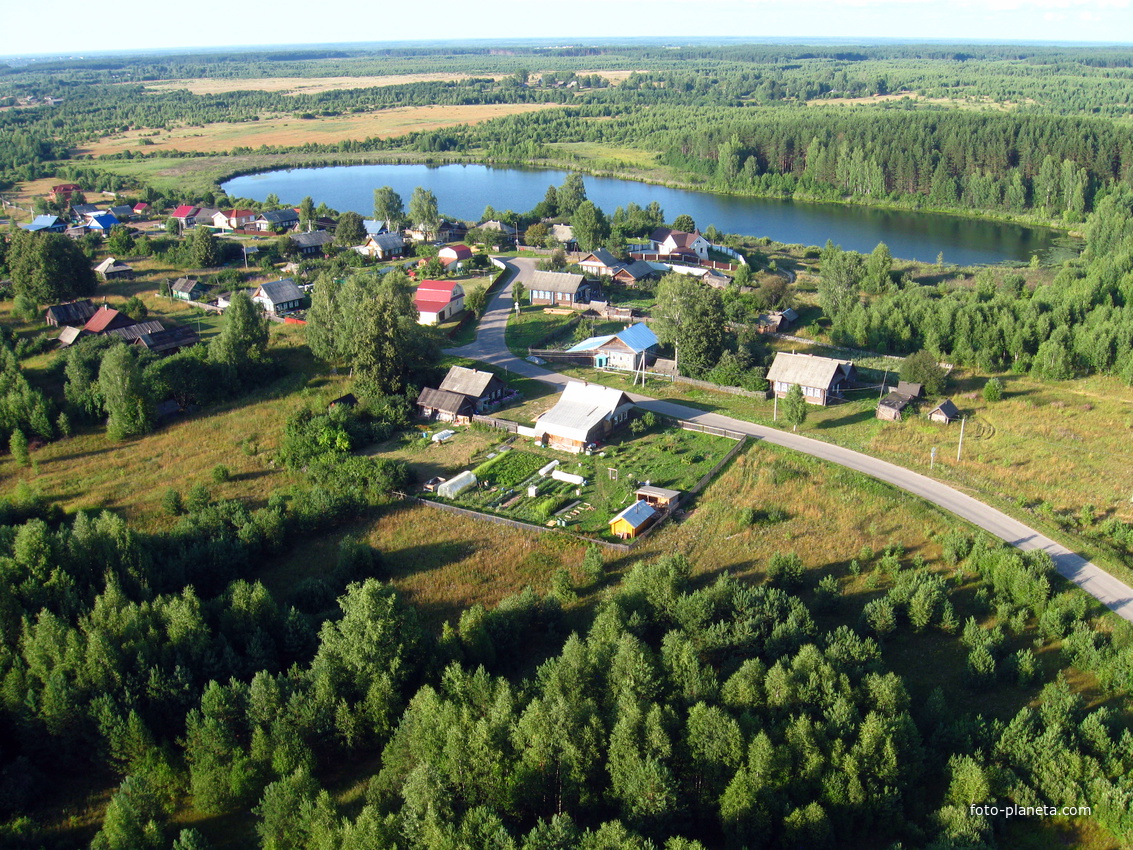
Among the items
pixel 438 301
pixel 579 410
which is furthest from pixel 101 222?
pixel 579 410

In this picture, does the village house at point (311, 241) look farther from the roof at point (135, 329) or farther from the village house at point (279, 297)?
the roof at point (135, 329)

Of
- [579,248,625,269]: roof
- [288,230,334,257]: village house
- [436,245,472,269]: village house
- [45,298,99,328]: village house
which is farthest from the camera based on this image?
[288,230,334,257]: village house

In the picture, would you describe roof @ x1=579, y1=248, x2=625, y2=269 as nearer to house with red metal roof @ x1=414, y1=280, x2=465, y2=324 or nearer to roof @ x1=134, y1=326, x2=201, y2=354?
house with red metal roof @ x1=414, y1=280, x2=465, y2=324

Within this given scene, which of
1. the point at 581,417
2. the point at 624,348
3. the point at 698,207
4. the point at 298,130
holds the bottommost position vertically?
the point at 581,417

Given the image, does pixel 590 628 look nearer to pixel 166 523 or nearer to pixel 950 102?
pixel 166 523

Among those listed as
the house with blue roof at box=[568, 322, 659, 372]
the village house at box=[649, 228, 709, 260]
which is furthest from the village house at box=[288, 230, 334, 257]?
the house with blue roof at box=[568, 322, 659, 372]

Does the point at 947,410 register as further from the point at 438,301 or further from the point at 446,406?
the point at 438,301
